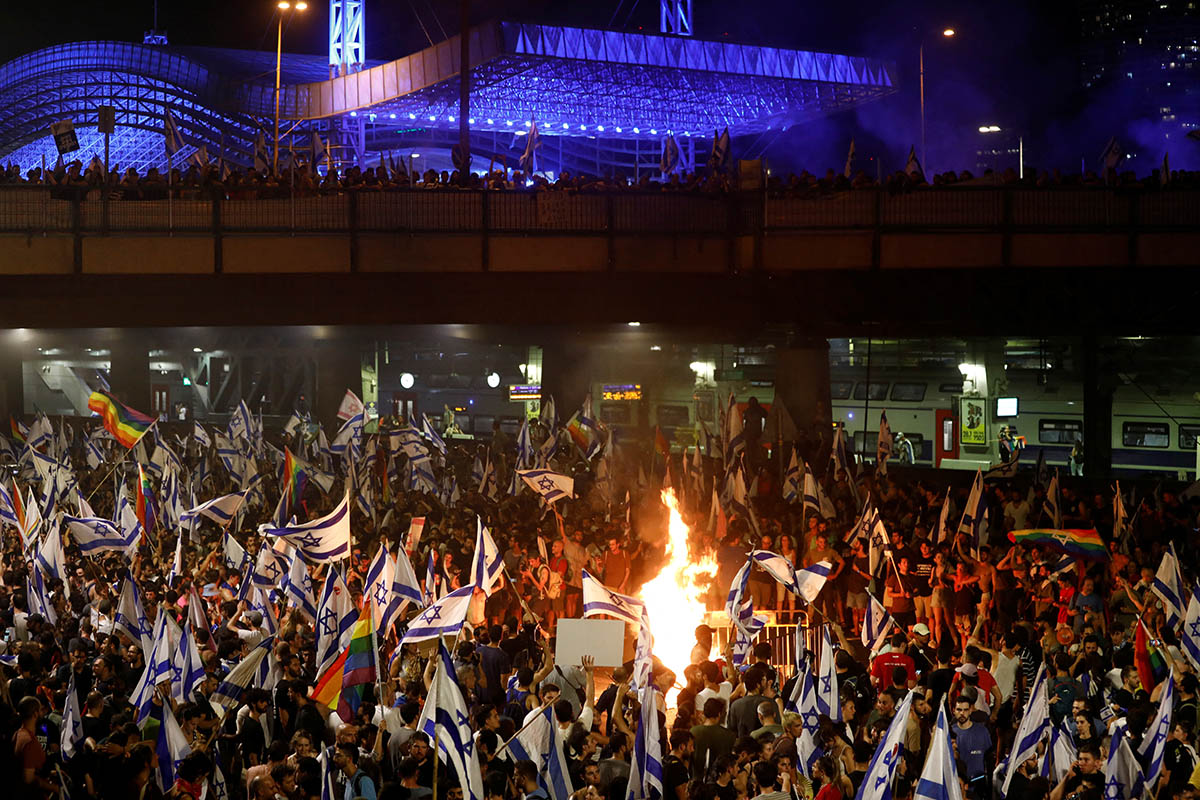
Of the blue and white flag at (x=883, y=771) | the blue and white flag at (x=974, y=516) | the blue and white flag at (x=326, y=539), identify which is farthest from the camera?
the blue and white flag at (x=974, y=516)

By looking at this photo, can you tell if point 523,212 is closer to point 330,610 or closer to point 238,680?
point 330,610

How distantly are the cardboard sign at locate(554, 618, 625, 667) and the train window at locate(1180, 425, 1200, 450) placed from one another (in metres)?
24.1

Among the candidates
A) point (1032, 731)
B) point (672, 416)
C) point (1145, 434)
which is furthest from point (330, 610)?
point (672, 416)

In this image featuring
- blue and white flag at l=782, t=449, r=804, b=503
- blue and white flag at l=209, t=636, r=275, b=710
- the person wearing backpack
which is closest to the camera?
the person wearing backpack

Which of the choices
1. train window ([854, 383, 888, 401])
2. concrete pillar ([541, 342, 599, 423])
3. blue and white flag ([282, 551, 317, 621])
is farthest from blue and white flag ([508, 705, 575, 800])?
train window ([854, 383, 888, 401])

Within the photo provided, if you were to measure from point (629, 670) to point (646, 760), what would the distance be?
3.45 metres

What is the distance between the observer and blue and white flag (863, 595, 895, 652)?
1283cm

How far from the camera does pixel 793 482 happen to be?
896 inches

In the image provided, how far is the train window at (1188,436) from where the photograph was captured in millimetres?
31016

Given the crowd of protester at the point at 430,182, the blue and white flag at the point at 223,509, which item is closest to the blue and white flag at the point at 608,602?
the blue and white flag at the point at 223,509

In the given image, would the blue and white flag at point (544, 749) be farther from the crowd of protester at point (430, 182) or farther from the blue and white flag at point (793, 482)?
the crowd of protester at point (430, 182)

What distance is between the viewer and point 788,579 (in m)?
13.9

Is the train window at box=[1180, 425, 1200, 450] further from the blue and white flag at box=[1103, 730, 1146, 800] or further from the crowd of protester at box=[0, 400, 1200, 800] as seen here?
the blue and white flag at box=[1103, 730, 1146, 800]

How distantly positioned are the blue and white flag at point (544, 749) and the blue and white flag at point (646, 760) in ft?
1.57
